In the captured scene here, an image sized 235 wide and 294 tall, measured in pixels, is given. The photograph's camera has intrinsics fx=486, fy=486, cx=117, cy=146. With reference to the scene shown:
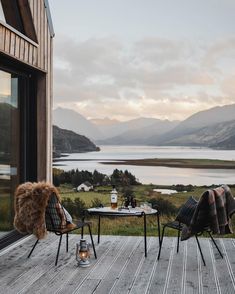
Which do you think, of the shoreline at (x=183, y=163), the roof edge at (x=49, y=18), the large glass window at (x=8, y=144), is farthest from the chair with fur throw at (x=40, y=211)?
the shoreline at (x=183, y=163)

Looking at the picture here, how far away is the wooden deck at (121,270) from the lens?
4.19 meters

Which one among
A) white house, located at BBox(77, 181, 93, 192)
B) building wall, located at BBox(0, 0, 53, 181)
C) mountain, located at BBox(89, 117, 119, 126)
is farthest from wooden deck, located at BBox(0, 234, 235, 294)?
mountain, located at BBox(89, 117, 119, 126)

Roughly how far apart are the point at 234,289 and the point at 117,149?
4827mm

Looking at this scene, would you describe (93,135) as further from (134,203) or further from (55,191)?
(55,191)

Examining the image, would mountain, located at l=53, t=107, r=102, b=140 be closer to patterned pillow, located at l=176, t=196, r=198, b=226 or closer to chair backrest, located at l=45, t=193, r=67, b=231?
chair backrest, located at l=45, t=193, r=67, b=231

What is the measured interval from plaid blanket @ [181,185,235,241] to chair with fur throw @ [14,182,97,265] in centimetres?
127

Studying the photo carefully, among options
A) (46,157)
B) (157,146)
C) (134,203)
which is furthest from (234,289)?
(157,146)

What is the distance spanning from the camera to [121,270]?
4.80 meters

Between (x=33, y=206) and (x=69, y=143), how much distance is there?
13.0 ft

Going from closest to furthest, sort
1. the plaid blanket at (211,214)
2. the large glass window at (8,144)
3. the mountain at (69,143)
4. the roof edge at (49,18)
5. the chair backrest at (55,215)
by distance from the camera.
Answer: the plaid blanket at (211,214)
the chair backrest at (55,215)
the large glass window at (8,144)
the roof edge at (49,18)
the mountain at (69,143)

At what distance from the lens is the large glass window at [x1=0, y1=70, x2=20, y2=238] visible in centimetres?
562

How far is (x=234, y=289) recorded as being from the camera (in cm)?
418

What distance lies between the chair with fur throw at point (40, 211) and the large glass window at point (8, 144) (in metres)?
0.65

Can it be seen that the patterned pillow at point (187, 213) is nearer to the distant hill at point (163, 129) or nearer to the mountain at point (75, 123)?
the distant hill at point (163, 129)
